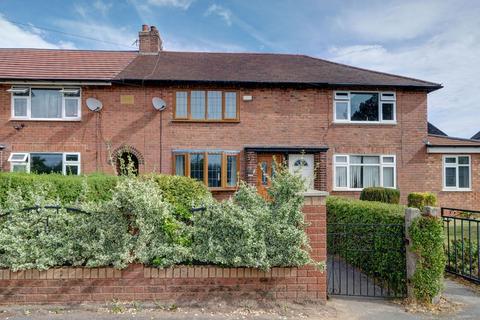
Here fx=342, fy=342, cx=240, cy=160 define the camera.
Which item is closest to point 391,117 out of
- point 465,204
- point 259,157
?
point 465,204

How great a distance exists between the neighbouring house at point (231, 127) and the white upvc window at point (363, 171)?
4 cm

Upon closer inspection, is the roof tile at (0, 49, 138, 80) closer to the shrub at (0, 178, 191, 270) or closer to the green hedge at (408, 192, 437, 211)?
the shrub at (0, 178, 191, 270)

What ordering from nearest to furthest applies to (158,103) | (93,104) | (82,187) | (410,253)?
(410,253), (82,187), (93,104), (158,103)

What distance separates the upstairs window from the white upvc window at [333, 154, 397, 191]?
195 inches

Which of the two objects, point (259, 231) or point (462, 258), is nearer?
point (259, 231)

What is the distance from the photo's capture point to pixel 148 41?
664 inches

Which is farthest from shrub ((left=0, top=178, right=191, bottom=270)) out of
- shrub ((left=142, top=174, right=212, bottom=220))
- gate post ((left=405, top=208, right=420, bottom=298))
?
gate post ((left=405, top=208, right=420, bottom=298))

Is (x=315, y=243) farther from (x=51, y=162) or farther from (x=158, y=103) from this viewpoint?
(x=51, y=162)

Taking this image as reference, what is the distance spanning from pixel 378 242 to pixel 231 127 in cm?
967

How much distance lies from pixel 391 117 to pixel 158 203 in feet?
42.9

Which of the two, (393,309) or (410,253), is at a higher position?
(410,253)

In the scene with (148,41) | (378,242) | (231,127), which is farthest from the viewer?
(148,41)

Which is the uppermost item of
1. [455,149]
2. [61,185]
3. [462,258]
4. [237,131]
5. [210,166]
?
[237,131]

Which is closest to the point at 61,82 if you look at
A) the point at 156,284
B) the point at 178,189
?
the point at 178,189
